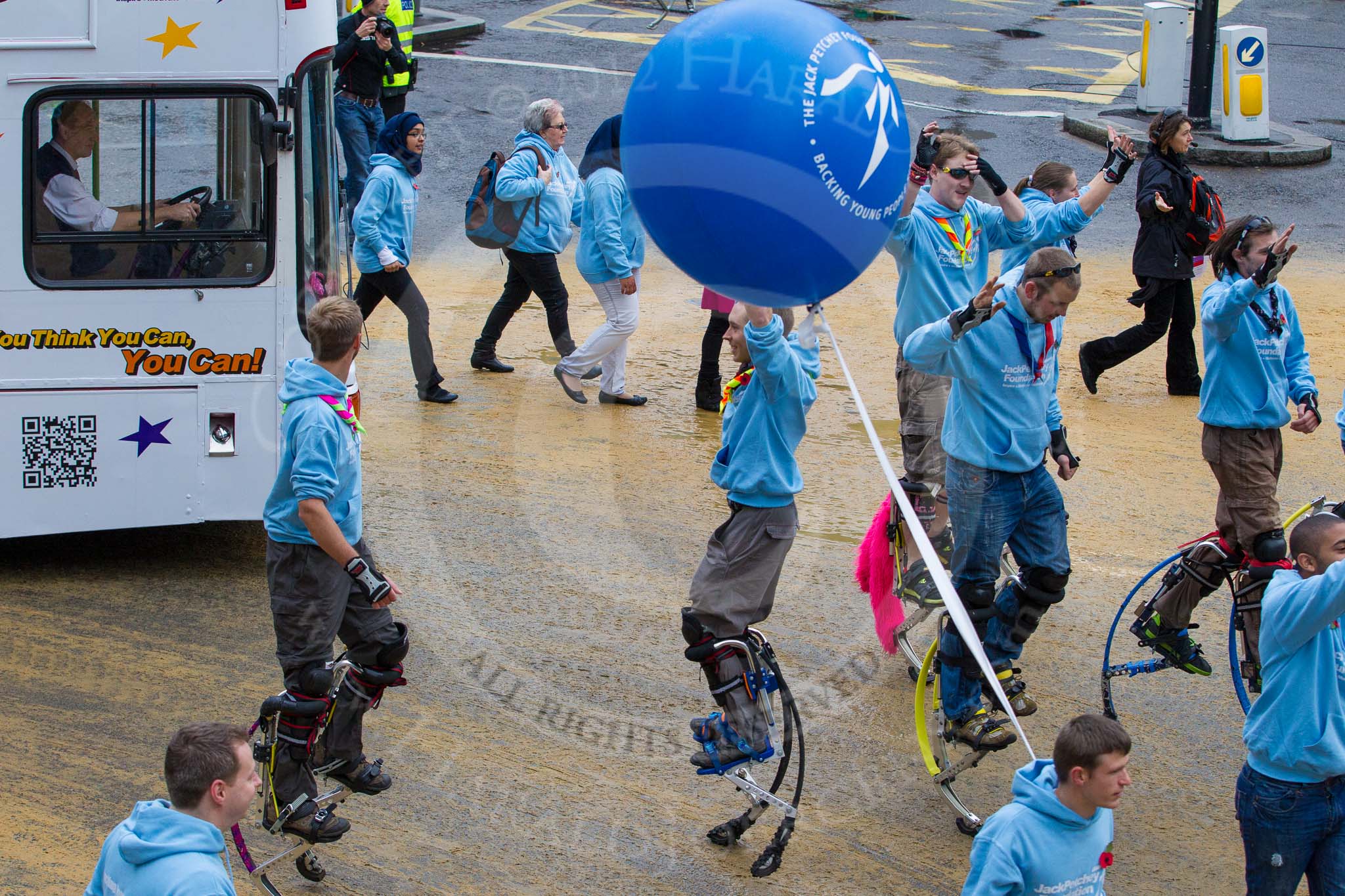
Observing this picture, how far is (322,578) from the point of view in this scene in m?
5.03

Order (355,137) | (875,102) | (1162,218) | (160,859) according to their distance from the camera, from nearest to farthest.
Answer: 1. (160,859)
2. (875,102)
3. (1162,218)
4. (355,137)

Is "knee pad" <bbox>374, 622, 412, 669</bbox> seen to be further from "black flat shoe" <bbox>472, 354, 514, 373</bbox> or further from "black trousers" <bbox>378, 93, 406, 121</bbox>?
"black trousers" <bbox>378, 93, 406, 121</bbox>

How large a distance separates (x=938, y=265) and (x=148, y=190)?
3.97 metres

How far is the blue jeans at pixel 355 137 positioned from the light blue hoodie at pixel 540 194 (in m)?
3.62

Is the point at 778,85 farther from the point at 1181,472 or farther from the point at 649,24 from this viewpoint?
the point at 649,24

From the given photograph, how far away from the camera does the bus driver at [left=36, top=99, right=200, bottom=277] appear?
6.96 m

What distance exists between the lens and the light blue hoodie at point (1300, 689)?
4.16m

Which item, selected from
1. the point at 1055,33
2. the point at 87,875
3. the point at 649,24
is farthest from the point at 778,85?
the point at 1055,33

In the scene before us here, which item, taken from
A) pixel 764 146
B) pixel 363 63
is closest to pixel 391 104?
pixel 363 63

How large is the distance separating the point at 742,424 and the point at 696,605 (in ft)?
2.32

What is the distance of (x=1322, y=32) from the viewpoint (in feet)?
75.6

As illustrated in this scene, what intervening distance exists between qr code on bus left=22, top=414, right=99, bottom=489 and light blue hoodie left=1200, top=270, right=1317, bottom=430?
17.8 ft

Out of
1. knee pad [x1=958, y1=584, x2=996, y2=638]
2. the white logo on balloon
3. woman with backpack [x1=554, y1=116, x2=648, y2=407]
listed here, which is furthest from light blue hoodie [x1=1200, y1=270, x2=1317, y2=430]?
woman with backpack [x1=554, y1=116, x2=648, y2=407]

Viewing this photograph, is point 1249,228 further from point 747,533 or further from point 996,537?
point 747,533
